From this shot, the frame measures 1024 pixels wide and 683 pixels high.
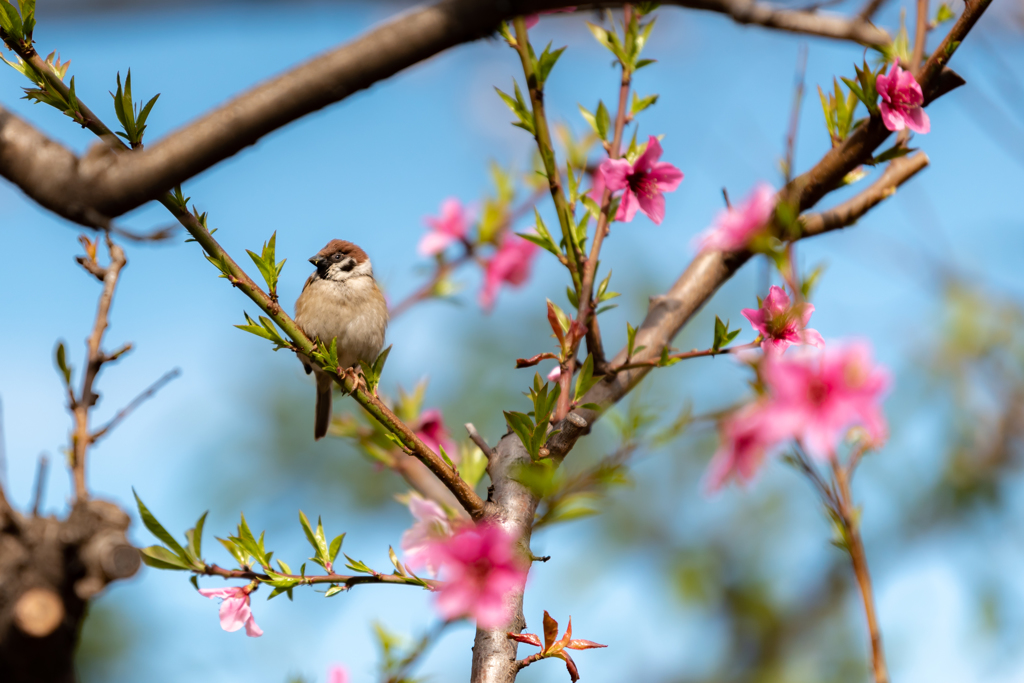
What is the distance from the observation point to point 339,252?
5371 millimetres

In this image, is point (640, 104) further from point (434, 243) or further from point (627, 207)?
point (434, 243)

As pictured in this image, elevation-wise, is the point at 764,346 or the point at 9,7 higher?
the point at 9,7

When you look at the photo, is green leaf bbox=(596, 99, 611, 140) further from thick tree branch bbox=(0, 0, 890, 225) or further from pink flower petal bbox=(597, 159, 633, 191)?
thick tree branch bbox=(0, 0, 890, 225)

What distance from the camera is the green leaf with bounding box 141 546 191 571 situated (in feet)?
7.00

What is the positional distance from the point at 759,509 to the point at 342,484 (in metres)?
7.26

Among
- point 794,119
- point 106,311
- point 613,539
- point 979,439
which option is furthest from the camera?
point 613,539

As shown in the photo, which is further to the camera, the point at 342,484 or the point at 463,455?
the point at 342,484

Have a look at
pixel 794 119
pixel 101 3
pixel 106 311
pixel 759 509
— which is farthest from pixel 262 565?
pixel 759 509

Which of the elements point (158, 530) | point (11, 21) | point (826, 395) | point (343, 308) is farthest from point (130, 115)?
point (343, 308)

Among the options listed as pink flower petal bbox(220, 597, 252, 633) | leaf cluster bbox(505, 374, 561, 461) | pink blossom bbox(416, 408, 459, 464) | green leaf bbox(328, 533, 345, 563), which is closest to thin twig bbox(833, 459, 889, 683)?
leaf cluster bbox(505, 374, 561, 461)

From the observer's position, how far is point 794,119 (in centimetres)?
204

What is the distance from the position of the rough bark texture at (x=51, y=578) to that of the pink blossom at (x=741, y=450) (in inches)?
44.0

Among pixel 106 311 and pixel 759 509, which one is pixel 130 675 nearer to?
pixel 759 509

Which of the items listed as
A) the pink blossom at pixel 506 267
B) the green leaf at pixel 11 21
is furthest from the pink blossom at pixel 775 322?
the pink blossom at pixel 506 267
